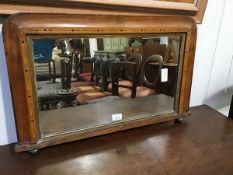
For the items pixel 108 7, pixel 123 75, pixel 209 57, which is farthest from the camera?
pixel 209 57

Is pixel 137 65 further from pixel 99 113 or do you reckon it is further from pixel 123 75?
pixel 99 113

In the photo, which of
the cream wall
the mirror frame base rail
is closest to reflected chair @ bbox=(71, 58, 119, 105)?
the mirror frame base rail

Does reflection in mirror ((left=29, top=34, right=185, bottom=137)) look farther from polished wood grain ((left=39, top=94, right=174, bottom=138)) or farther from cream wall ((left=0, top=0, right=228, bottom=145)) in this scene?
cream wall ((left=0, top=0, right=228, bottom=145))

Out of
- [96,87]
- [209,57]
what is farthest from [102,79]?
Answer: [209,57]

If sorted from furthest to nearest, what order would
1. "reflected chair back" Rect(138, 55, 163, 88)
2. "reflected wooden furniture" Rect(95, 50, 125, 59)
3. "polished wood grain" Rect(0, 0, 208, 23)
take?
"reflected chair back" Rect(138, 55, 163, 88) → "reflected wooden furniture" Rect(95, 50, 125, 59) → "polished wood grain" Rect(0, 0, 208, 23)

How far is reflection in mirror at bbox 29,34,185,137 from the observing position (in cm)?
63

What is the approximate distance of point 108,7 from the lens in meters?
0.63

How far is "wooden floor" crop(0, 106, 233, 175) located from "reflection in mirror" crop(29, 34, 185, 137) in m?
0.07

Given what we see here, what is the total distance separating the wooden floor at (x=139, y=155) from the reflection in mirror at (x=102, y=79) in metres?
0.07

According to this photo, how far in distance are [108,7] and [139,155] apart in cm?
48

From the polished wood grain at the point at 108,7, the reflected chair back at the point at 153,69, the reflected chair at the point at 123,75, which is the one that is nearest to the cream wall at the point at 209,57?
A: the polished wood grain at the point at 108,7

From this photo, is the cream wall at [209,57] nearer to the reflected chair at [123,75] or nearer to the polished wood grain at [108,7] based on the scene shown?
the polished wood grain at [108,7]

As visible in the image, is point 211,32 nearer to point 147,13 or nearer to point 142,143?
point 147,13

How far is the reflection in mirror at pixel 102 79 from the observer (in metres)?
0.63
